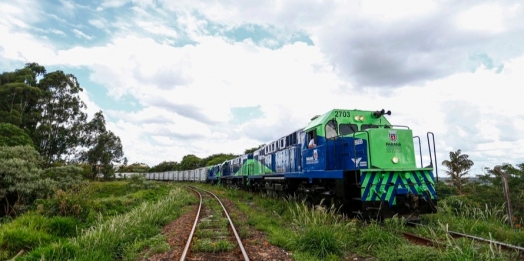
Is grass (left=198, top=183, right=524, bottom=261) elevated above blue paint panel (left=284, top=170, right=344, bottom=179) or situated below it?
below

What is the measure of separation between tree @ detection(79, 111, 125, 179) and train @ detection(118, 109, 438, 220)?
39.3 meters

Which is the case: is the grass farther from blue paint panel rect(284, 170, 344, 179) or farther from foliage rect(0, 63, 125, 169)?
foliage rect(0, 63, 125, 169)

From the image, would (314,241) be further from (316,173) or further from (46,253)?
(46,253)

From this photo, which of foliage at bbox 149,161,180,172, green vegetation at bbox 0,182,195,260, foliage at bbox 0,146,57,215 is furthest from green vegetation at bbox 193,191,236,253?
foliage at bbox 149,161,180,172

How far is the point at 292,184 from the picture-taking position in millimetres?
13727

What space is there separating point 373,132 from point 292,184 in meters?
6.10

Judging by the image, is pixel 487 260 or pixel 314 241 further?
pixel 314 241

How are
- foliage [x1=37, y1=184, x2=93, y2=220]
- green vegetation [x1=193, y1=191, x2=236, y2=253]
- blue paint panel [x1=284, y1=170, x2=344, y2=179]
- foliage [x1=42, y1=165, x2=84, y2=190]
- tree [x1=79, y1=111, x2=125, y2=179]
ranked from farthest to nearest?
tree [x1=79, y1=111, x2=125, y2=179] → foliage [x1=42, y1=165, x2=84, y2=190] → foliage [x1=37, y1=184, x2=93, y2=220] → blue paint panel [x1=284, y1=170, x2=344, y2=179] → green vegetation [x1=193, y1=191, x2=236, y2=253]

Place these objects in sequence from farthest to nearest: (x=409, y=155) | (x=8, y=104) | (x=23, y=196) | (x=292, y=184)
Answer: (x=8, y=104) → (x=292, y=184) → (x=23, y=196) → (x=409, y=155)

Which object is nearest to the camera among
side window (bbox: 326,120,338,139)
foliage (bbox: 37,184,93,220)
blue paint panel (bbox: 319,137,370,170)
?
blue paint panel (bbox: 319,137,370,170)

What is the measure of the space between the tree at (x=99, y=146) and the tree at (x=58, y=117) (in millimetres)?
3028

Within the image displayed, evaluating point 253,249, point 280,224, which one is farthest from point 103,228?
point 280,224

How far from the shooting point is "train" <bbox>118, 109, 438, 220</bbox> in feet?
25.9

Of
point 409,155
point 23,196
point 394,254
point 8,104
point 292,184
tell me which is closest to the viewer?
point 394,254
